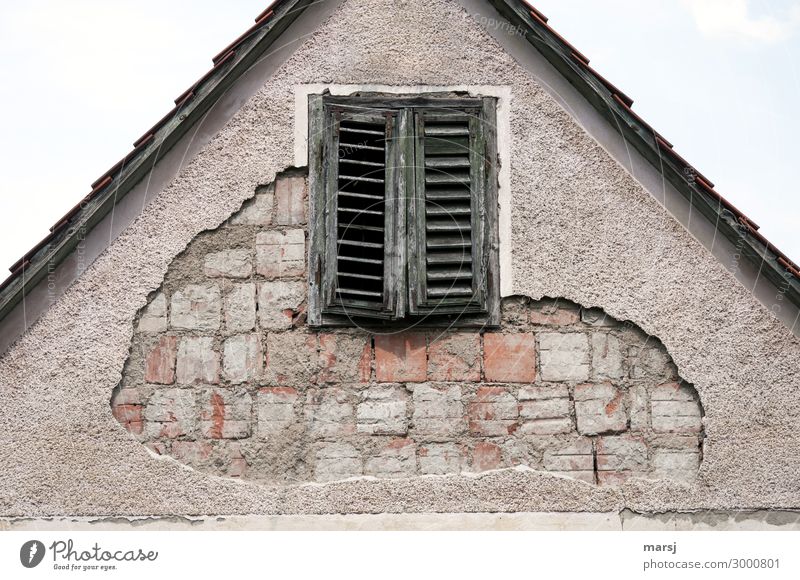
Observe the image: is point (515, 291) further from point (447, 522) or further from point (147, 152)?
point (147, 152)

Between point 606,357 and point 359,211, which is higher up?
point 359,211

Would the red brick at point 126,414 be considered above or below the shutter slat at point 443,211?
below

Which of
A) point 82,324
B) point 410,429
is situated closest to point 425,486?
point 410,429

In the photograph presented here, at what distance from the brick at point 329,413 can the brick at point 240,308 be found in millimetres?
548

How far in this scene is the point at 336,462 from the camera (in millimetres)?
6594

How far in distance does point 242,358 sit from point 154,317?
1.86 feet

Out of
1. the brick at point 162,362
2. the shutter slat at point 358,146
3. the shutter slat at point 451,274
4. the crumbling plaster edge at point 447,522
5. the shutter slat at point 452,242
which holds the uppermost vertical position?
the shutter slat at point 358,146

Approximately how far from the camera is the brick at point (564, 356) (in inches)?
266

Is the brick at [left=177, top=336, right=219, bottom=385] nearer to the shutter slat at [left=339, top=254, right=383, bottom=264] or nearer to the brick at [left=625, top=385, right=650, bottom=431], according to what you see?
the shutter slat at [left=339, top=254, right=383, bottom=264]

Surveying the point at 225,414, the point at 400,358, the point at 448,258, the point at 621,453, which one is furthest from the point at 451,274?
the point at 225,414

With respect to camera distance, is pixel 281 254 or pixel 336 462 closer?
pixel 336 462

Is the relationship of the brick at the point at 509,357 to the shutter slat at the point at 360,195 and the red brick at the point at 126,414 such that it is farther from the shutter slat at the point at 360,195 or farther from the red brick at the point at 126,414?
the red brick at the point at 126,414

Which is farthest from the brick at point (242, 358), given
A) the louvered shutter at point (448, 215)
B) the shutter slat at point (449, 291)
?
the shutter slat at point (449, 291)

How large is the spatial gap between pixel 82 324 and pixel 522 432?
2.59 meters
